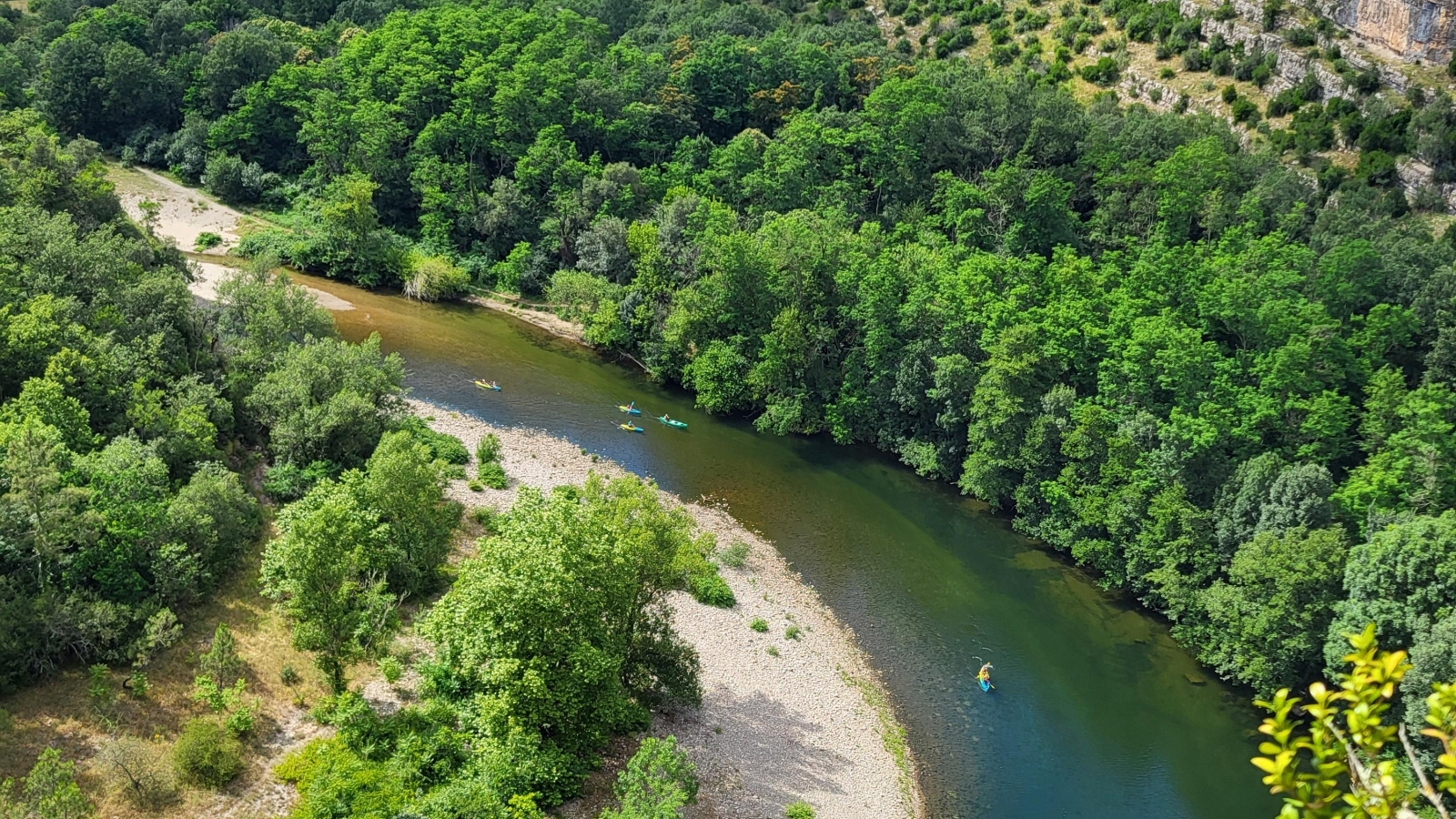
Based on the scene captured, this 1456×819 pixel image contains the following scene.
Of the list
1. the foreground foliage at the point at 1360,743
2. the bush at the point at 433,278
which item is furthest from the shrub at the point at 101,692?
the bush at the point at 433,278

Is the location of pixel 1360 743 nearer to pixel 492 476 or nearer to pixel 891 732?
pixel 891 732

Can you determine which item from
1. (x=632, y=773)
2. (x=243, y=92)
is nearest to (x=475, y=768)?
(x=632, y=773)

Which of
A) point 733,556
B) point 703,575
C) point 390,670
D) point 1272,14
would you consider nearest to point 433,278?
point 733,556

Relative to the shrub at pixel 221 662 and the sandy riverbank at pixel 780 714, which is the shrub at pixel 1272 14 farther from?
the shrub at pixel 221 662

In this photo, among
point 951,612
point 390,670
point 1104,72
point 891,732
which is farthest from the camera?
point 1104,72

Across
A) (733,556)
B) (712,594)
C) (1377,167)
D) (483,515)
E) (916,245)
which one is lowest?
(483,515)

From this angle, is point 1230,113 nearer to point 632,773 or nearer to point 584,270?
point 584,270
